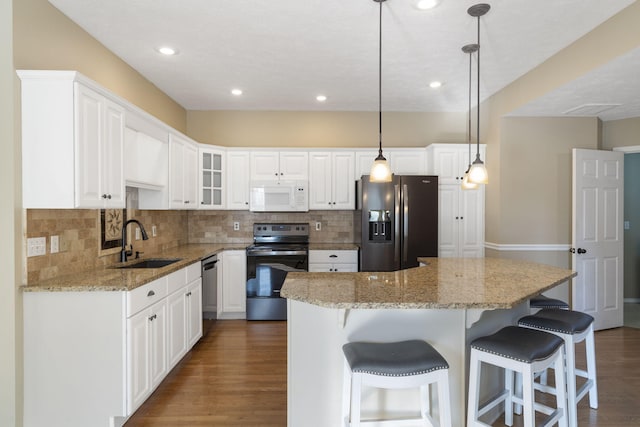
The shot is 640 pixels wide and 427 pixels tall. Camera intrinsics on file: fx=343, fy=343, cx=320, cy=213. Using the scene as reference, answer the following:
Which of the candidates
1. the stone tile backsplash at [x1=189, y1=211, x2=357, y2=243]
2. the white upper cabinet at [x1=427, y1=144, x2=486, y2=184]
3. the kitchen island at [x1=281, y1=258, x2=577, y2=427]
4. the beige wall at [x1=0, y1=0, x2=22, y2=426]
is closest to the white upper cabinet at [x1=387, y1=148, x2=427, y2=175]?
the white upper cabinet at [x1=427, y1=144, x2=486, y2=184]

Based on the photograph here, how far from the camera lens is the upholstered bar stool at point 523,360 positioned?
169cm

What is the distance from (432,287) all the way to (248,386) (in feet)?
5.45

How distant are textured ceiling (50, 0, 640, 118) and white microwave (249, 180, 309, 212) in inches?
44.7

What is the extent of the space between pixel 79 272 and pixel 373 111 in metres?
3.88

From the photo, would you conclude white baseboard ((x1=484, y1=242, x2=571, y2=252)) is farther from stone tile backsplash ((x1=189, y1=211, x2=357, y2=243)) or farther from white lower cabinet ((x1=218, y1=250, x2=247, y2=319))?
white lower cabinet ((x1=218, y1=250, x2=247, y2=319))

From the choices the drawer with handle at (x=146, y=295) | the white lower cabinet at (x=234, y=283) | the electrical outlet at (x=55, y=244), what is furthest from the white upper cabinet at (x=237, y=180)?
the electrical outlet at (x=55, y=244)

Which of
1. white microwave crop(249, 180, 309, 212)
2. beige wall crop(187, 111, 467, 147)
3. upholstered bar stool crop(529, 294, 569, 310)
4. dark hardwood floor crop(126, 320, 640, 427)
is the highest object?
beige wall crop(187, 111, 467, 147)

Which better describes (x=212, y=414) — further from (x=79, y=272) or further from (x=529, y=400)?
(x=529, y=400)

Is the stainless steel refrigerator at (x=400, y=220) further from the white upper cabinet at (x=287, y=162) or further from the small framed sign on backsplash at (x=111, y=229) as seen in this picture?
the small framed sign on backsplash at (x=111, y=229)

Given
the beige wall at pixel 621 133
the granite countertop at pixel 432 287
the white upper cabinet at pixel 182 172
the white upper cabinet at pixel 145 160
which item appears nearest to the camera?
the granite countertop at pixel 432 287

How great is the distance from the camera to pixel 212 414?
233 centimetres

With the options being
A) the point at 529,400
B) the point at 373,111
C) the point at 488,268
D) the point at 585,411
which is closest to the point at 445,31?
the point at 488,268

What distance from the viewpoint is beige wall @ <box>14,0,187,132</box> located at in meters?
2.06

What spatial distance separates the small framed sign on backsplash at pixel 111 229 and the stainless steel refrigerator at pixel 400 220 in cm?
254
